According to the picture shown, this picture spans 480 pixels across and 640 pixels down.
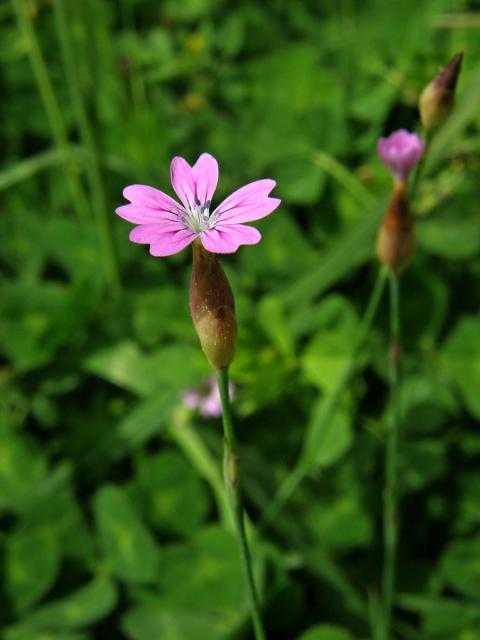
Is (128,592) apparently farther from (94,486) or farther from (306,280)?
(306,280)

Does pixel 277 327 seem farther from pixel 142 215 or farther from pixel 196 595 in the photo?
pixel 142 215

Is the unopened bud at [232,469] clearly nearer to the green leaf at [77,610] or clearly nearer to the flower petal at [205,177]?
the flower petal at [205,177]

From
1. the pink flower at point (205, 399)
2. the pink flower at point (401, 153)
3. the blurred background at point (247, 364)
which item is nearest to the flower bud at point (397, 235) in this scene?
the pink flower at point (401, 153)

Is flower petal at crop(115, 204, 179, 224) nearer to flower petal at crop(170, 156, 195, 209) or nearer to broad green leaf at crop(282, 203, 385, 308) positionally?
flower petal at crop(170, 156, 195, 209)

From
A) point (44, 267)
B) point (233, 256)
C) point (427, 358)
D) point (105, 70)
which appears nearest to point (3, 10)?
point (105, 70)

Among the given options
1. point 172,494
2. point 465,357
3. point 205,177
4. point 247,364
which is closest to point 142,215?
point 205,177

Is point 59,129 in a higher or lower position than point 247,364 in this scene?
higher
